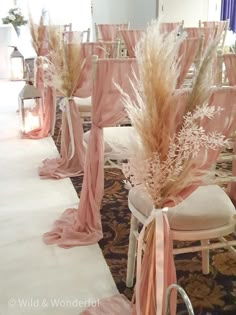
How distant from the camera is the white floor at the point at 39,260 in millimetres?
2084

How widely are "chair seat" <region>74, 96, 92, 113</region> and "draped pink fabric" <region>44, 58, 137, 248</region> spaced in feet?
3.58

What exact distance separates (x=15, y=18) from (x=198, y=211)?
7.18m

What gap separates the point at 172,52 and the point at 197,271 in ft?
4.34

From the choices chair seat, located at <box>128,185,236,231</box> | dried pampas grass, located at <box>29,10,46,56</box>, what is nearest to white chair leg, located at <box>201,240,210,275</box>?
chair seat, located at <box>128,185,236,231</box>

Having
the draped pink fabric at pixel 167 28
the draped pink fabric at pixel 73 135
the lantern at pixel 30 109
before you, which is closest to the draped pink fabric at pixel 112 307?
the draped pink fabric at pixel 167 28

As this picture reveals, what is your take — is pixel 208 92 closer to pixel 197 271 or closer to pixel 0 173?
pixel 197 271

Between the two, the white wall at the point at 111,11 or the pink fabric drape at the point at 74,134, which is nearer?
the pink fabric drape at the point at 74,134

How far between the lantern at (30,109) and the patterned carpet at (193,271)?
158 centimetres

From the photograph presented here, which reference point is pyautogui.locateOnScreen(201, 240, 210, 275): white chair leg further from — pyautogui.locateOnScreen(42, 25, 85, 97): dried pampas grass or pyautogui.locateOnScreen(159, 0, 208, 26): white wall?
pyautogui.locateOnScreen(159, 0, 208, 26): white wall

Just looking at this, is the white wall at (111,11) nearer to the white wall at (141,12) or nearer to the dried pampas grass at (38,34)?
the white wall at (141,12)

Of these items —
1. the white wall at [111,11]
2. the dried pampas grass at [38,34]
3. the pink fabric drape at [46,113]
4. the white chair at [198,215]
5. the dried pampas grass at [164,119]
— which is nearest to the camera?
the dried pampas grass at [164,119]

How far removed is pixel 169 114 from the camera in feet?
4.61

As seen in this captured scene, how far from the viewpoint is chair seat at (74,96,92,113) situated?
12.4 feet

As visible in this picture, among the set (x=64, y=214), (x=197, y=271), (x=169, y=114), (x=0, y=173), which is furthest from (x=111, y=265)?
(x=0, y=173)
